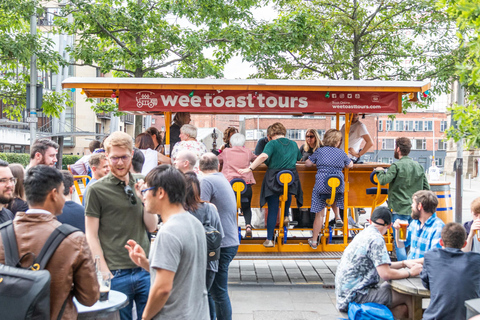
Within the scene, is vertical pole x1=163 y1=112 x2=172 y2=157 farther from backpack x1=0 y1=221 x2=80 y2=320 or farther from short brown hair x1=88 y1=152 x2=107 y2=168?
backpack x1=0 y1=221 x2=80 y2=320

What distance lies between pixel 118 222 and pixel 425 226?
3.65 meters

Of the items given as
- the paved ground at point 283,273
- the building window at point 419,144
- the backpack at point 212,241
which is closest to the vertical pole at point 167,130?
the paved ground at point 283,273

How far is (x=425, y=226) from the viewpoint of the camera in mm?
5578

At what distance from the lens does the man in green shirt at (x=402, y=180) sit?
291 inches

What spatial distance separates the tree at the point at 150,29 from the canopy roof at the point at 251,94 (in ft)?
20.0

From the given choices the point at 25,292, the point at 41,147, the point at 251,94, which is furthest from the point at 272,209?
the point at 25,292

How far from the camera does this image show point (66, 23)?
539 inches

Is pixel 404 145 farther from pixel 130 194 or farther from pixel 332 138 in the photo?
pixel 130 194

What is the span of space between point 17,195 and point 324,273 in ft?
16.7

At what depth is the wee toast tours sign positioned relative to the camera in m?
7.34

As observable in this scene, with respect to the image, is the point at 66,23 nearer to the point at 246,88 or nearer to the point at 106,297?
the point at 246,88

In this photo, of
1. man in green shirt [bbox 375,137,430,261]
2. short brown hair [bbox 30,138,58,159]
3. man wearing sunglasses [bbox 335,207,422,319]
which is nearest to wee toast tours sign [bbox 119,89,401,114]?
man in green shirt [bbox 375,137,430,261]

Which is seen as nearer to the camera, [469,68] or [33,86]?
[469,68]

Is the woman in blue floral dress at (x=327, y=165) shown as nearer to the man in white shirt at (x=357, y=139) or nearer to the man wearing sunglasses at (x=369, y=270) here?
the man in white shirt at (x=357, y=139)
